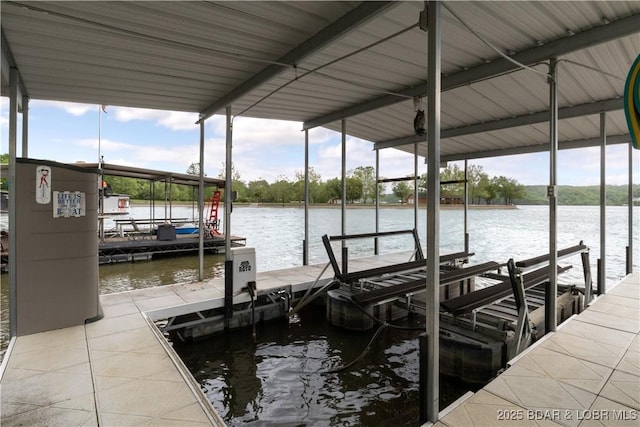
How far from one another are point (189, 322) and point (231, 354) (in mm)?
802

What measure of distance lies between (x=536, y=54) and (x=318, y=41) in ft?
7.26

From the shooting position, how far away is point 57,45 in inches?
129

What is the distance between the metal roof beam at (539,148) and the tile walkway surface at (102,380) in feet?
24.1

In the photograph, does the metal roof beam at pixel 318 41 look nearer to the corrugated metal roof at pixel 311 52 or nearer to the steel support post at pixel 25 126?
the corrugated metal roof at pixel 311 52

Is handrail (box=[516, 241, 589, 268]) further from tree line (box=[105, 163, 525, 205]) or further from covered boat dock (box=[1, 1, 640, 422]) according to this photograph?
tree line (box=[105, 163, 525, 205])

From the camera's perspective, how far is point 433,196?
2.21m

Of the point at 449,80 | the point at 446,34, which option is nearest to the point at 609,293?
the point at 449,80

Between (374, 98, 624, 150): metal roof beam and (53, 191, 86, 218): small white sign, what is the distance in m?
6.06

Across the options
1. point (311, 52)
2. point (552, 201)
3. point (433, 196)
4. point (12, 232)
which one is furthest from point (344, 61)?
point (12, 232)

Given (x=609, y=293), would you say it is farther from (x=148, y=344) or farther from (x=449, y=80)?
(x=148, y=344)

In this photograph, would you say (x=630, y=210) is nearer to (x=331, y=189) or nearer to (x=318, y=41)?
(x=318, y=41)

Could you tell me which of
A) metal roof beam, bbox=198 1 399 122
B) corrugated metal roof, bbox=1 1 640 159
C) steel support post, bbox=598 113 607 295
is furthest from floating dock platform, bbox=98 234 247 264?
steel support post, bbox=598 113 607 295

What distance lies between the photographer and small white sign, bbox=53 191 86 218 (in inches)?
138

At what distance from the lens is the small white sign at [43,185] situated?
11.2ft
